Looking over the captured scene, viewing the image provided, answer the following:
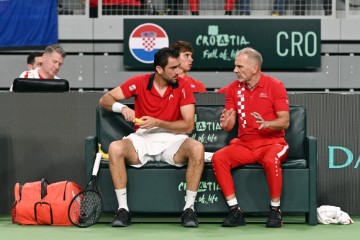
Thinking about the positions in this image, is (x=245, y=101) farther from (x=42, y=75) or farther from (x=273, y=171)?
(x=42, y=75)

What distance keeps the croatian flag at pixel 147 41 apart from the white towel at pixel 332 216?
631cm

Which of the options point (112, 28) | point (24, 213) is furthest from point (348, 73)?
point (24, 213)

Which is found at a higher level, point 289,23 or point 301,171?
point 289,23

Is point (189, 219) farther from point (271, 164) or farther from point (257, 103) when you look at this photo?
point (257, 103)

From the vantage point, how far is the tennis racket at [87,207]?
8.12 meters

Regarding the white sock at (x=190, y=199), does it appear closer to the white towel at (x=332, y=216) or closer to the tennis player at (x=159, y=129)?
the tennis player at (x=159, y=129)

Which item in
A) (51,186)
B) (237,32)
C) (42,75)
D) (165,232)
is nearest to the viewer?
(165,232)

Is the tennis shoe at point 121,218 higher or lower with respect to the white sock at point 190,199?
lower

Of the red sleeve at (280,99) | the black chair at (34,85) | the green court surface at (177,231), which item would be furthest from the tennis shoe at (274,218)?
the black chair at (34,85)

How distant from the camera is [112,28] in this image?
577 inches

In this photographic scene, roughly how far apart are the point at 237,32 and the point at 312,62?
118 cm

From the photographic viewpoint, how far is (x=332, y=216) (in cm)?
838

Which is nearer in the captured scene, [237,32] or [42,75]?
[42,75]

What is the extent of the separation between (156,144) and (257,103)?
900 millimetres
